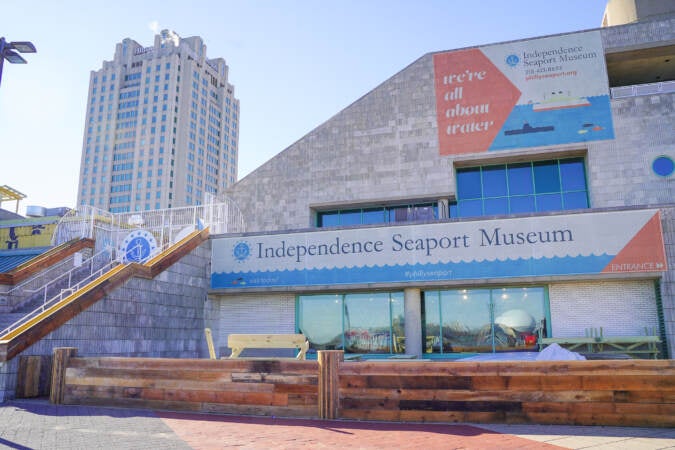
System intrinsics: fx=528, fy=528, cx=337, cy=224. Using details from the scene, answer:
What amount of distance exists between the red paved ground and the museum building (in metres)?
9.64

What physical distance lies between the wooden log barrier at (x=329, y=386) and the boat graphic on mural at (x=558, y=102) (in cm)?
1763

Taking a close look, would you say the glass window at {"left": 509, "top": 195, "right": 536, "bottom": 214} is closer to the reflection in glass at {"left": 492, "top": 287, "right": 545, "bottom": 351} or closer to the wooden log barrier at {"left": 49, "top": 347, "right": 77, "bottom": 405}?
the reflection in glass at {"left": 492, "top": 287, "right": 545, "bottom": 351}

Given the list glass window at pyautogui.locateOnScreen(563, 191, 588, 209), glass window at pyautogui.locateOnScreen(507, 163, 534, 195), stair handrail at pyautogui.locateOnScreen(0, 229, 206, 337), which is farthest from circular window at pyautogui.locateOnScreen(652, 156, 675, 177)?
stair handrail at pyautogui.locateOnScreen(0, 229, 206, 337)

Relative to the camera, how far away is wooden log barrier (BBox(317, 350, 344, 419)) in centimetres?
862

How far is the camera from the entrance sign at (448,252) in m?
15.9

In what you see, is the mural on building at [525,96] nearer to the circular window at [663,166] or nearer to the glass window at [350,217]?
the circular window at [663,166]

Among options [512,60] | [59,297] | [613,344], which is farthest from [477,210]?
[59,297]

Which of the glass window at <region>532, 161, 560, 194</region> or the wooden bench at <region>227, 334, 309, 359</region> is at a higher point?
the glass window at <region>532, 161, 560, 194</region>

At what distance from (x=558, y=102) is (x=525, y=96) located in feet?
4.46

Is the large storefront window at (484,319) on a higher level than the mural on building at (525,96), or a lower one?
lower

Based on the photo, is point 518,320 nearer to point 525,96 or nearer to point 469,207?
point 469,207

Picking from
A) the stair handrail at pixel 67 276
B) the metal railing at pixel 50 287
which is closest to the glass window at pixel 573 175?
the metal railing at pixel 50 287

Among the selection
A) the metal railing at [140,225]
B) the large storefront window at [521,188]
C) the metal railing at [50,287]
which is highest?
the large storefront window at [521,188]

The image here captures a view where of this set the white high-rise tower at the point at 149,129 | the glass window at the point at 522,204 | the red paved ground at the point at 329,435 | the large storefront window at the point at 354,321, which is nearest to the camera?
the red paved ground at the point at 329,435
